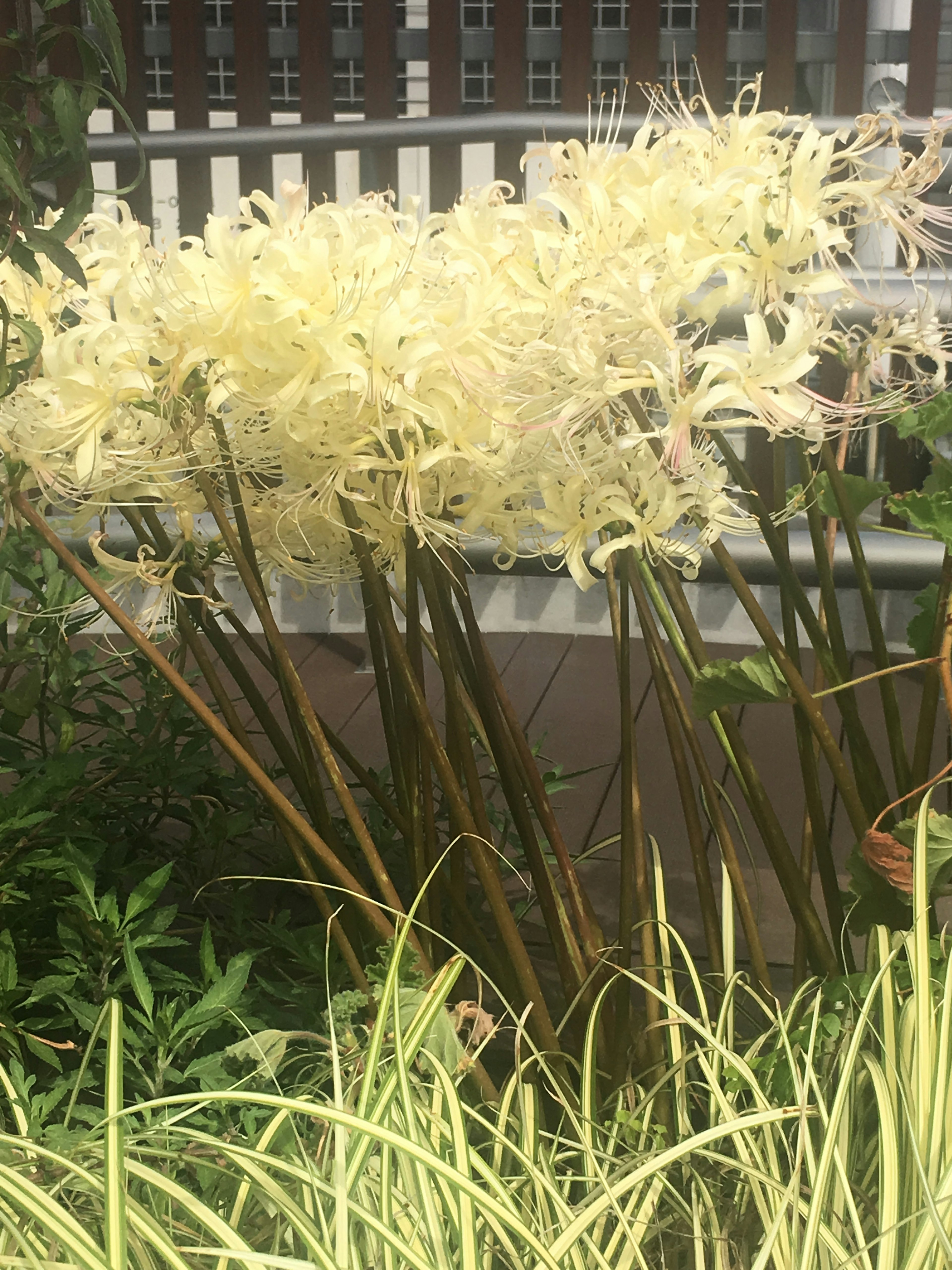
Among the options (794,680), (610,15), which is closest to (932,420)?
(794,680)

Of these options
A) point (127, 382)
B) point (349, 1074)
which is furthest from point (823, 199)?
point (349, 1074)

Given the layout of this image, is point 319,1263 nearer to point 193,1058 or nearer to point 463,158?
point 193,1058

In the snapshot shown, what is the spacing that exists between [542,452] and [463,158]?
1483 millimetres

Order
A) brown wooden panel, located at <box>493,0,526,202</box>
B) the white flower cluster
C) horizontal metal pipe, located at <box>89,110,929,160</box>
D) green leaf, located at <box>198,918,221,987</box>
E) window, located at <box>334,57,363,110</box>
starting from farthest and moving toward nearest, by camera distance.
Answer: window, located at <box>334,57,363,110</box> < brown wooden panel, located at <box>493,0,526,202</box> < horizontal metal pipe, located at <box>89,110,929,160</box> < green leaf, located at <box>198,918,221,987</box> < the white flower cluster

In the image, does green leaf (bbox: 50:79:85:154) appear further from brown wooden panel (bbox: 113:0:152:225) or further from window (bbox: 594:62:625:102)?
window (bbox: 594:62:625:102)

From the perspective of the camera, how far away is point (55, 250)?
1.79 ft

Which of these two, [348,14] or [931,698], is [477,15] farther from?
[931,698]

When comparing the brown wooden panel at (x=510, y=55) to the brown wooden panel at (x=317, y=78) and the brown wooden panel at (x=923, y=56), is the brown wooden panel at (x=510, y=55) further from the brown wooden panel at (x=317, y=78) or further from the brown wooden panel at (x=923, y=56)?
the brown wooden panel at (x=923, y=56)

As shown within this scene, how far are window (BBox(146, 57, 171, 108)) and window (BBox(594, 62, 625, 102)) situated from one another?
2.49 ft

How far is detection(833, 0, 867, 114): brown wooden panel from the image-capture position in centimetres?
180

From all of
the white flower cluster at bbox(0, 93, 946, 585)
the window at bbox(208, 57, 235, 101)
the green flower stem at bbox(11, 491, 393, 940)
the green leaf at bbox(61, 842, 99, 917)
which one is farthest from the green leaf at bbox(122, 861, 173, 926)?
the window at bbox(208, 57, 235, 101)

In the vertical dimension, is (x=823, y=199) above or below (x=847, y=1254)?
above

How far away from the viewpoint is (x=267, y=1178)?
0.50 meters

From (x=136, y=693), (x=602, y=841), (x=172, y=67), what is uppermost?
(x=172, y=67)
